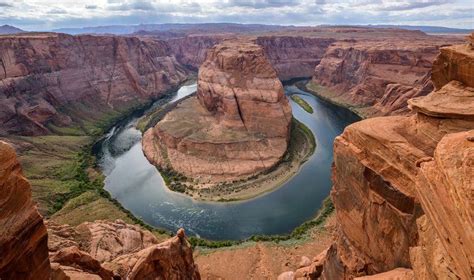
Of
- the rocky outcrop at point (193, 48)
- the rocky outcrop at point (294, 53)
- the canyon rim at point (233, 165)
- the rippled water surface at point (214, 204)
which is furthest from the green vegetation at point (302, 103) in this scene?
the rocky outcrop at point (193, 48)

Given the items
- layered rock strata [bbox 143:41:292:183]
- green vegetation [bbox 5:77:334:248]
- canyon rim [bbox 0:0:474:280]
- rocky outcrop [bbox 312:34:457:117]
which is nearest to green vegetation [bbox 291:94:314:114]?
canyon rim [bbox 0:0:474:280]

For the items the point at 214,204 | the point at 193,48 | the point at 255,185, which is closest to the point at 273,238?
the point at 214,204

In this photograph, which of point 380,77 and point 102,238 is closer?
point 102,238

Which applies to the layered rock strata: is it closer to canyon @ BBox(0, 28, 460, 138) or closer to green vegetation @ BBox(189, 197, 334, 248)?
green vegetation @ BBox(189, 197, 334, 248)

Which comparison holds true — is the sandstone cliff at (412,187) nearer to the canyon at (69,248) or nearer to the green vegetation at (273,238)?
the canyon at (69,248)

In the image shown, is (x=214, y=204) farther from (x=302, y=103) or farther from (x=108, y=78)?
(x=108, y=78)

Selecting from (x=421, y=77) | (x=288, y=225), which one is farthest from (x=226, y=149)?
(x=421, y=77)
